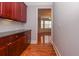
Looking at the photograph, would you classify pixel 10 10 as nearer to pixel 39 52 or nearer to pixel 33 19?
pixel 39 52

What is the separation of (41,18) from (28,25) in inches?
350

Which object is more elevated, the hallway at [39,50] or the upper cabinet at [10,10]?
the upper cabinet at [10,10]

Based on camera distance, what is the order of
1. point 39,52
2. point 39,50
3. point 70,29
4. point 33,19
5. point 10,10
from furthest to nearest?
point 33,19 < point 39,50 < point 39,52 < point 10,10 < point 70,29

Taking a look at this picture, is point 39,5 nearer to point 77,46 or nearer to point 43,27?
point 77,46

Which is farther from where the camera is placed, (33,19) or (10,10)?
(33,19)

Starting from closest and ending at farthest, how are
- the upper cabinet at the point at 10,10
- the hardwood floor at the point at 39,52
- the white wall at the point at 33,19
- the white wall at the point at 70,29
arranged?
the white wall at the point at 70,29 → the upper cabinet at the point at 10,10 → the hardwood floor at the point at 39,52 → the white wall at the point at 33,19

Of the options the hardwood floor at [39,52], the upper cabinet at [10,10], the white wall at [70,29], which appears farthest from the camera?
the hardwood floor at [39,52]

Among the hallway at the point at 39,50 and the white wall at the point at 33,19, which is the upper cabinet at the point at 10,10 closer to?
the hallway at the point at 39,50

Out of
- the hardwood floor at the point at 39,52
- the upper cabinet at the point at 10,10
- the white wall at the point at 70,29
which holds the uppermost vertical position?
the upper cabinet at the point at 10,10

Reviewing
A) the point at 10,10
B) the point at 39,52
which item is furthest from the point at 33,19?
the point at 10,10

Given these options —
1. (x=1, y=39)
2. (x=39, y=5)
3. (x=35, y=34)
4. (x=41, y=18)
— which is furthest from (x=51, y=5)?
(x=41, y=18)

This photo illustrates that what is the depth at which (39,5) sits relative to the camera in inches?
288

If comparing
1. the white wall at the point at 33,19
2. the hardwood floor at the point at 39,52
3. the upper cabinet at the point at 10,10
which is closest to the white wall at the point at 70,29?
the upper cabinet at the point at 10,10

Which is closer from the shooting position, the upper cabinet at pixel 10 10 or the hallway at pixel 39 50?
the upper cabinet at pixel 10 10
